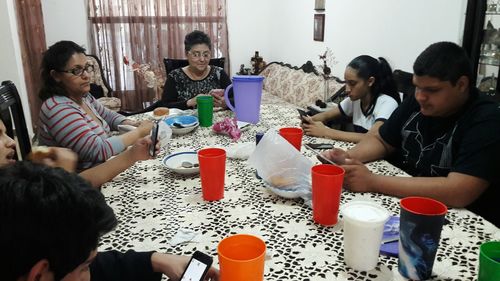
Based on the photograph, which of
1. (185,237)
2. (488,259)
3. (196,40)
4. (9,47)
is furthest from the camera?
(9,47)

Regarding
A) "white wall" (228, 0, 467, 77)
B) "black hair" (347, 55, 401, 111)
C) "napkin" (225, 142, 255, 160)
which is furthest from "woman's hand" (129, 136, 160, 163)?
"white wall" (228, 0, 467, 77)

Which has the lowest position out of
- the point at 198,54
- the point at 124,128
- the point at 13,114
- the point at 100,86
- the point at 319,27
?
the point at 100,86

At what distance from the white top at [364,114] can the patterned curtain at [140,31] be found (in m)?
3.10

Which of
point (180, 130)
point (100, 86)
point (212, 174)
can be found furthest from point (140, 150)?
point (100, 86)

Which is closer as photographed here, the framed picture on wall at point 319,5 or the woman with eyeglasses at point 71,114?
the woman with eyeglasses at point 71,114

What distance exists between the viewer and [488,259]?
708mm

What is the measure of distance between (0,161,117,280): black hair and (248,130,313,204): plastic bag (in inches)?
26.1

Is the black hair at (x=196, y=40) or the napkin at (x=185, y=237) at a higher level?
the black hair at (x=196, y=40)

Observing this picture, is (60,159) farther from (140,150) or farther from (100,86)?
(100,86)

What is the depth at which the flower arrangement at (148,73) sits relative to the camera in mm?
4582

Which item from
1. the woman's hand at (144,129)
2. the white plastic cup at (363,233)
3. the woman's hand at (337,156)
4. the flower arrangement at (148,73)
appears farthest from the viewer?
the flower arrangement at (148,73)

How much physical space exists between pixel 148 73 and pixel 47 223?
417 centimetres

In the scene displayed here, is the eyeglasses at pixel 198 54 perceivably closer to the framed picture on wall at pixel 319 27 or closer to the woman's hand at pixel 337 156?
the framed picture on wall at pixel 319 27

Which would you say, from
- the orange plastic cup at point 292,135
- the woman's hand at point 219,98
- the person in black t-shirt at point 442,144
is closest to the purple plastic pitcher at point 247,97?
the woman's hand at point 219,98
